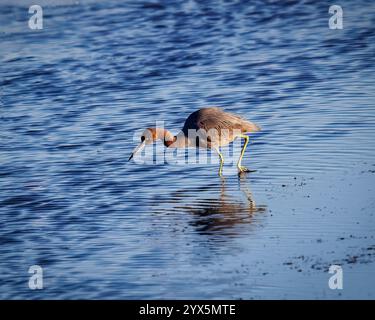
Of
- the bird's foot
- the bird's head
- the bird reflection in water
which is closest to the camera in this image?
the bird reflection in water

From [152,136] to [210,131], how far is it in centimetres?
97

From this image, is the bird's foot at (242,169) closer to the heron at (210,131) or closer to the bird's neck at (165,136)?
the heron at (210,131)

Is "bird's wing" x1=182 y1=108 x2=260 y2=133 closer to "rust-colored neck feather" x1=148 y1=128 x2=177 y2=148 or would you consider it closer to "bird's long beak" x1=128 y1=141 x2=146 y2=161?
"rust-colored neck feather" x1=148 y1=128 x2=177 y2=148

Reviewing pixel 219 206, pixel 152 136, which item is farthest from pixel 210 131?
pixel 219 206

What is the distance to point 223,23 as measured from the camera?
20.7 m

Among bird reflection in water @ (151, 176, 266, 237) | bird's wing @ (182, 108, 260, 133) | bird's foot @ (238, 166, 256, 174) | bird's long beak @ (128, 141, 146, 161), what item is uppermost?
bird's wing @ (182, 108, 260, 133)

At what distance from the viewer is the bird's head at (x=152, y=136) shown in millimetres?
12383

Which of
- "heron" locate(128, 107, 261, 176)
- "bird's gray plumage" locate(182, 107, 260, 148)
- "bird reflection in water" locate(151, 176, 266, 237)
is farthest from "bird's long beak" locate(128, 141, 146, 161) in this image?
"bird reflection in water" locate(151, 176, 266, 237)

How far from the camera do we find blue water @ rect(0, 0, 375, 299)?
8.35m

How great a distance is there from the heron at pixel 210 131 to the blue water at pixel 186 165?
1.07 ft

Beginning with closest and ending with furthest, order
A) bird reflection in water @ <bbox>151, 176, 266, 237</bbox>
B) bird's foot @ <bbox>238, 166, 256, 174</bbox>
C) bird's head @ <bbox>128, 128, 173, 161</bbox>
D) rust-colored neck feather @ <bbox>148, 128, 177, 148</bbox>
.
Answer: bird reflection in water @ <bbox>151, 176, 266, 237</bbox>, bird's foot @ <bbox>238, 166, 256, 174</bbox>, bird's head @ <bbox>128, 128, 173, 161</bbox>, rust-colored neck feather @ <bbox>148, 128, 177, 148</bbox>

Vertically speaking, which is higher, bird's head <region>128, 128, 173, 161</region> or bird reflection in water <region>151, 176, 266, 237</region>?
bird's head <region>128, 128, 173, 161</region>

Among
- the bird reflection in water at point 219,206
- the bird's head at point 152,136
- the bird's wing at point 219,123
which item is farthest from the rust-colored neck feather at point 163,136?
the bird reflection in water at point 219,206
